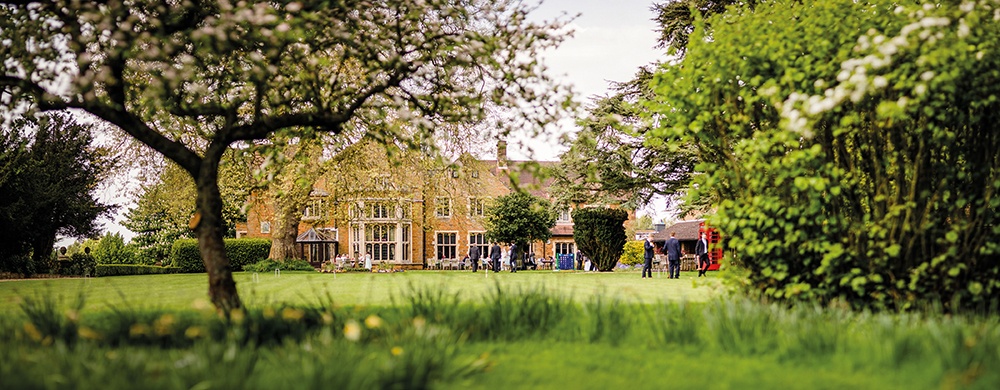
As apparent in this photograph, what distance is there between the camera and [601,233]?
3297 centimetres

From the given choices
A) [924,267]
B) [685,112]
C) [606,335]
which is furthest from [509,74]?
[924,267]

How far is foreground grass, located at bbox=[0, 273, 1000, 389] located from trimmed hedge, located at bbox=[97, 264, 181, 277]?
95.5 ft

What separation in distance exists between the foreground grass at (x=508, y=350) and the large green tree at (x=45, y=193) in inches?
1197

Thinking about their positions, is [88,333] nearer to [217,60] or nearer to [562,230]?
[217,60]

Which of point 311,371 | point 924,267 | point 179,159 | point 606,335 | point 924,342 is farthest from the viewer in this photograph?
point 179,159

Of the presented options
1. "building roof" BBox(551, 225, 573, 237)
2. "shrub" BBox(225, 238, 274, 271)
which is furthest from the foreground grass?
"building roof" BBox(551, 225, 573, 237)

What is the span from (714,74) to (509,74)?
97.1 inches

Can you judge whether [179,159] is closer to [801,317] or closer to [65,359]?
[65,359]

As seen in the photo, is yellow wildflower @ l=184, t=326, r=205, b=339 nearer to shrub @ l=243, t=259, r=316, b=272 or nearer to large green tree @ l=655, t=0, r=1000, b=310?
large green tree @ l=655, t=0, r=1000, b=310

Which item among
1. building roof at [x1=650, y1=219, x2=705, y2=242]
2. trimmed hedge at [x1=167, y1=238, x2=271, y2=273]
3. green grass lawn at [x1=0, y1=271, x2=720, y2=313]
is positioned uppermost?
building roof at [x1=650, y1=219, x2=705, y2=242]

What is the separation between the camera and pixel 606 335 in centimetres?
674

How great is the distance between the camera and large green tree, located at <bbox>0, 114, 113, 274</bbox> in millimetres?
34875

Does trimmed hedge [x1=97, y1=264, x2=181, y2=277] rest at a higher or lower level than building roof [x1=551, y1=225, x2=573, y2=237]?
lower

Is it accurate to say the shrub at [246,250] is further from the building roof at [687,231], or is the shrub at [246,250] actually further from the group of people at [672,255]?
the building roof at [687,231]
